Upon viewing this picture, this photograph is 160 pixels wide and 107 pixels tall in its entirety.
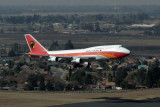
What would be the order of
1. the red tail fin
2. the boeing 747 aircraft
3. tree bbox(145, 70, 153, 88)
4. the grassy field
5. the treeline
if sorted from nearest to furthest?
the grassy field
the boeing 747 aircraft
the red tail fin
the treeline
tree bbox(145, 70, 153, 88)

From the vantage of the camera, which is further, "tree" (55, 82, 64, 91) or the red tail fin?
"tree" (55, 82, 64, 91)

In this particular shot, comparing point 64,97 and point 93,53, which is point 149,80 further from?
point 93,53

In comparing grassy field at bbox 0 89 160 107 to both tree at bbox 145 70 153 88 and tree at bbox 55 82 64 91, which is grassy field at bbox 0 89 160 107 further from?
tree at bbox 145 70 153 88

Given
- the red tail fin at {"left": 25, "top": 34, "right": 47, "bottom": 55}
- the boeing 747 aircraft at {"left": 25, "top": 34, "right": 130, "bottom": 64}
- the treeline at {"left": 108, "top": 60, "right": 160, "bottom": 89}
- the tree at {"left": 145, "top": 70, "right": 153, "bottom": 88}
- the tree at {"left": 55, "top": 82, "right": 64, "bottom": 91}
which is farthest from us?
the tree at {"left": 145, "top": 70, "right": 153, "bottom": 88}

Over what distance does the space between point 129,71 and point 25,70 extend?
35.7 metres

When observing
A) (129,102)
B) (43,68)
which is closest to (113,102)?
(129,102)

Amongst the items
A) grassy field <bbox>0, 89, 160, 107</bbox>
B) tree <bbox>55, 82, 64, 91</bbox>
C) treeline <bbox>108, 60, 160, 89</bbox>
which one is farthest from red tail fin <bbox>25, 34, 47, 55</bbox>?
treeline <bbox>108, 60, 160, 89</bbox>

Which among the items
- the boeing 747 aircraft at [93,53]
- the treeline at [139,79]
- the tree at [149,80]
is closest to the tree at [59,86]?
the treeline at [139,79]

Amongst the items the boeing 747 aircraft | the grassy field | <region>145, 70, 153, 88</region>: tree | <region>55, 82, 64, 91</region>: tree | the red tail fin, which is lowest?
the grassy field

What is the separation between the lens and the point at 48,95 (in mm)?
103062

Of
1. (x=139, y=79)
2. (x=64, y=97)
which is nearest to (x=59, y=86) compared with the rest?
(x=64, y=97)

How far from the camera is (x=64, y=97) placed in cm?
9975

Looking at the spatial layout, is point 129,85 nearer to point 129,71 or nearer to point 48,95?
point 48,95

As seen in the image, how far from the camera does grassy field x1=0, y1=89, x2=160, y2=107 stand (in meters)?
88.8
